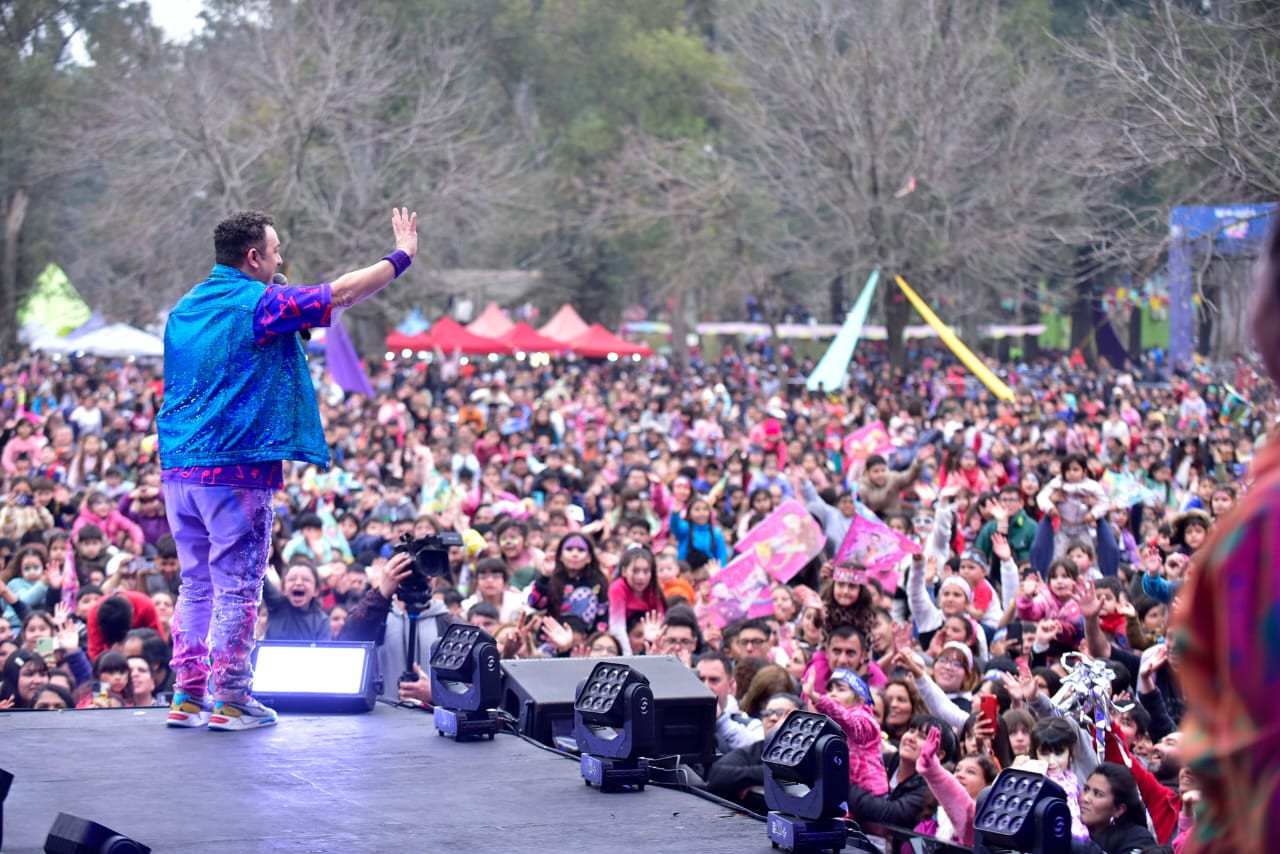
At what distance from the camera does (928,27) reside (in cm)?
3100

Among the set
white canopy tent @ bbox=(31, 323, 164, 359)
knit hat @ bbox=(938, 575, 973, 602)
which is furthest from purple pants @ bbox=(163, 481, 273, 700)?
white canopy tent @ bbox=(31, 323, 164, 359)

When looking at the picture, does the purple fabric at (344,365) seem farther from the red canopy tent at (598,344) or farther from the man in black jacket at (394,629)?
the red canopy tent at (598,344)

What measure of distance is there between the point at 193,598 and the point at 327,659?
0.80 metres

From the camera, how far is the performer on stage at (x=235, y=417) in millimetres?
5422

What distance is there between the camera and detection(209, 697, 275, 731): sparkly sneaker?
5.71 meters

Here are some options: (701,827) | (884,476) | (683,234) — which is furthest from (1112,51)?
(683,234)

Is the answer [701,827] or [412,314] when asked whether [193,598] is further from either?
[412,314]

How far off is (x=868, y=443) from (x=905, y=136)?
17588mm

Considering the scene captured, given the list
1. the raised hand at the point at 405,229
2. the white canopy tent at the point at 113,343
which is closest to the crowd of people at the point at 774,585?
the raised hand at the point at 405,229

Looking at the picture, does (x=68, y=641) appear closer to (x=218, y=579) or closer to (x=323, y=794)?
(x=218, y=579)

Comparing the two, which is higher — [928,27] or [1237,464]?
[928,27]

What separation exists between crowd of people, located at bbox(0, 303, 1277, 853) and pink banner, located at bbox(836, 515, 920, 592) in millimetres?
58

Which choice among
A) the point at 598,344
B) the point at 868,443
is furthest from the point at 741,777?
the point at 598,344

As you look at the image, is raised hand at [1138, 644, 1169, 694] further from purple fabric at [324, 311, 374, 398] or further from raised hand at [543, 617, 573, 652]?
purple fabric at [324, 311, 374, 398]
